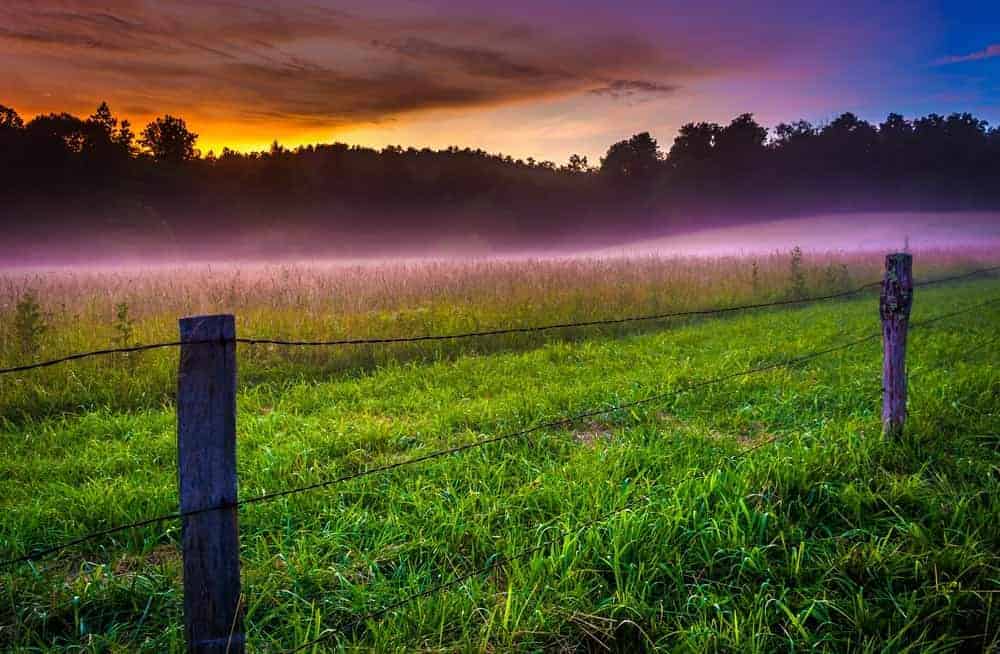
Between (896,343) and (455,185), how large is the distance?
68576mm

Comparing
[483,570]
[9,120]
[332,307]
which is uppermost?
[9,120]

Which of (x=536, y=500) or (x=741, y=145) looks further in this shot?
(x=741, y=145)

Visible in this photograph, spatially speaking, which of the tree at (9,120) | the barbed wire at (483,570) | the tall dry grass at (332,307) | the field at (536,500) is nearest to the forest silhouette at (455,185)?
the tree at (9,120)

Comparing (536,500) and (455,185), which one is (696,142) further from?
(536,500)

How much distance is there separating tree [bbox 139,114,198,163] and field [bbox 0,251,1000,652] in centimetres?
5303

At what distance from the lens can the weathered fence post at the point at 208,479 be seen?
1896 millimetres

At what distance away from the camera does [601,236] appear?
7194 cm

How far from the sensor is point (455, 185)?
232 ft

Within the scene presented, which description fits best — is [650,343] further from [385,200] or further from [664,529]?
[385,200]

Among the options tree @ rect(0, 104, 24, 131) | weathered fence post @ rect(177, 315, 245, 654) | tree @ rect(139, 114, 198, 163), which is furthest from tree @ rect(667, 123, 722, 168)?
weathered fence post @ rect(177, 315, 245, 654)

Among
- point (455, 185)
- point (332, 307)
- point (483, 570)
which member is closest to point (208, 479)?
point (483, 570)

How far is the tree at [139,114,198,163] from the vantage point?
175ft

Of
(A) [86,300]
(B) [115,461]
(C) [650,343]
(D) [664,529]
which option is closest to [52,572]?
(B) [115,461]

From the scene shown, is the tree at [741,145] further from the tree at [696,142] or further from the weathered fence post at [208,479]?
the weathered fence post at [208,479]
